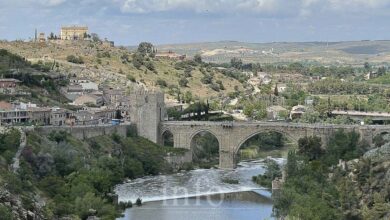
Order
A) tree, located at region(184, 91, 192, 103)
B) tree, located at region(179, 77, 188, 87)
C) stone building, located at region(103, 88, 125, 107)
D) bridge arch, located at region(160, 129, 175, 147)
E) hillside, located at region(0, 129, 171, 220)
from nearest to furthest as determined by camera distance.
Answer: hillside, located at region(0, 129, 171, 220) → bridge arch, located at region(160, 129, 175, 147) → stone building, located at region(103, 88, 125, 107) → tree, located at region(184, 91, 192, 103) → tree, located at region(179, 77, 188, 87)

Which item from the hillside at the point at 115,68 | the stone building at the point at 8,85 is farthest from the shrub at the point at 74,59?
the stone building at the point at 8,85

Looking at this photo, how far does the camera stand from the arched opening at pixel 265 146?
64000mm

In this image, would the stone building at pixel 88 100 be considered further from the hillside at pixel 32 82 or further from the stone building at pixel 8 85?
the stone building at pixel 8 85

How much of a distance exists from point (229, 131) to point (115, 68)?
2940cm

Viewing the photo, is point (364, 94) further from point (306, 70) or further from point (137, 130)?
point (137, 130)

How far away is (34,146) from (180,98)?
35.6 m

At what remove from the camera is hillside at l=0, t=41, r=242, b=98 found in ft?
267

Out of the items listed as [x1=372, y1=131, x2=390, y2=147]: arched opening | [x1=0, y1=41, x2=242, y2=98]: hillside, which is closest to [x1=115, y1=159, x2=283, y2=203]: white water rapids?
[x1=372, y1=131, x2=390, y2=147]: arched opening

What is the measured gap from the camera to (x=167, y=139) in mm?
61250

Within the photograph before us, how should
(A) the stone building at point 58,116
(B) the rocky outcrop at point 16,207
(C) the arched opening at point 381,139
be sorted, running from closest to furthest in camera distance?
(B) the rocky outcrop at point 16,207 → (C) the arched opening at point 381,139 → (A) the stone building at point 58,116

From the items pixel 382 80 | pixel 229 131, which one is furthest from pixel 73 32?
pixel 229 131

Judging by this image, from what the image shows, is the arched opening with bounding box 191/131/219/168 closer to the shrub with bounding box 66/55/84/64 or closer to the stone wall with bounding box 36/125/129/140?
the stone wall with bounding box 36/125/129/140

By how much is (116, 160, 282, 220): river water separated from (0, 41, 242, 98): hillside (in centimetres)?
2763

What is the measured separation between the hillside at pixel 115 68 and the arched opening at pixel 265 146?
14.7m
